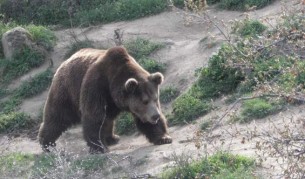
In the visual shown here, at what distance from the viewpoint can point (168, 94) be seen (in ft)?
40.0

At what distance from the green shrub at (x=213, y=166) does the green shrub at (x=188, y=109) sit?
234 centimetres

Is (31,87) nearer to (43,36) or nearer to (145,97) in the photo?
(43,36)

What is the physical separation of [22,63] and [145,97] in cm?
483

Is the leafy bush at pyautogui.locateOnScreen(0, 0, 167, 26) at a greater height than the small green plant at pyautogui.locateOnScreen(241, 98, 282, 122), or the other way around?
the small green plant at pyautogui.locateOnScreen(241, 98, 282, 122)

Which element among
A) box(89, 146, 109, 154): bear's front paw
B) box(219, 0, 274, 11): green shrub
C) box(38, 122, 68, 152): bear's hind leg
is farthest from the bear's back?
box(219, 0, 274, 11): green shrub

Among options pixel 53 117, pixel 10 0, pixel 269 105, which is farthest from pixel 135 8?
pixel 269 105

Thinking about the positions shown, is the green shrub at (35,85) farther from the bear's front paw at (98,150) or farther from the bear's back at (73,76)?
the bear's front paw at (98,150)

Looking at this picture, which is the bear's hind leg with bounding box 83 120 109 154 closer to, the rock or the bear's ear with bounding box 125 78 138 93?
the bear's ear with bounding box 125 78 138 93

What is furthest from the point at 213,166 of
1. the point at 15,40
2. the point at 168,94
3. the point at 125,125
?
the point at 15,40

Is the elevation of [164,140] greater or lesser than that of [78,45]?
greater

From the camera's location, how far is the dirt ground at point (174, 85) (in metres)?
9.34

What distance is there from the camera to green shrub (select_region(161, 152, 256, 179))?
8.43 meters

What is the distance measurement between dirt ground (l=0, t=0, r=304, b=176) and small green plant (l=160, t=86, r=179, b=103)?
114 mm

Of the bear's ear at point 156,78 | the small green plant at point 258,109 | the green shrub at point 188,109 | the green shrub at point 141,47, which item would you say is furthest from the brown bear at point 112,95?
the green shrub at point 141,47
